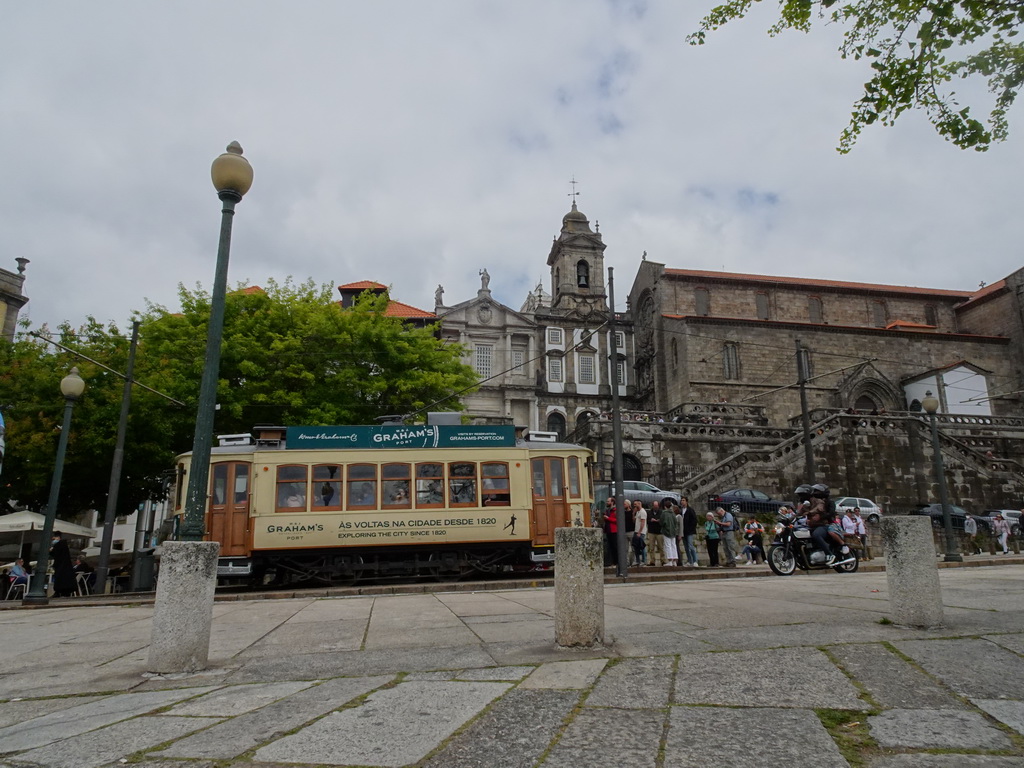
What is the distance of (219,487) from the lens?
14.3 m

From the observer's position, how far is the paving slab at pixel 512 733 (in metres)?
2.87

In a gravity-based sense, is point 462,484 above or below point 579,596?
above

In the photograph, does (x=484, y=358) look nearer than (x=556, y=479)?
No

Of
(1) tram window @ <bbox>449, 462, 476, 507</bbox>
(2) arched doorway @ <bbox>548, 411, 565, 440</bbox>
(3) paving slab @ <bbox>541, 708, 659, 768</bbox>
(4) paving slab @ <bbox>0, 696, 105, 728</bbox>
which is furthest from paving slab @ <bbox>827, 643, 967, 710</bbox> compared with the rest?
(2) arched doorway @ <bbox>548, 411, 565, 440</bbox>

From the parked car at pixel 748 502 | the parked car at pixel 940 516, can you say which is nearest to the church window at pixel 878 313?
the parked car at pixel 940 516

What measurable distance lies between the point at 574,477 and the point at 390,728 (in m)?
12.5

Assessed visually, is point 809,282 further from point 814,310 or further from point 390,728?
point 390,728

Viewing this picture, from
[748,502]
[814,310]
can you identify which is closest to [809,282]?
[814,310]

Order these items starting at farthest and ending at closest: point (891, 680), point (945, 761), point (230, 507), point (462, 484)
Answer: point (462, 484) < point (230, 507) < point (891, 680) < point (945, 761)

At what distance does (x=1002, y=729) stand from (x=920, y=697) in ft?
1.87

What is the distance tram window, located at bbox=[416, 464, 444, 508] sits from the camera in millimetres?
14828

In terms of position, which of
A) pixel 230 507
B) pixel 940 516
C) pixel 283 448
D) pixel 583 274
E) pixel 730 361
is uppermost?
pixel 583 274

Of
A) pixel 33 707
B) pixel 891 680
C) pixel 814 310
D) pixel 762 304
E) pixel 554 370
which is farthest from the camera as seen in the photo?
pixel 554 370

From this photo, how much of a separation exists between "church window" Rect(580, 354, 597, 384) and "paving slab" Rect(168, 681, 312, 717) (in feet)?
148
